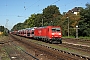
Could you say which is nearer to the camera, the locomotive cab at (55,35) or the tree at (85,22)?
the locomotive cab at (55,35)

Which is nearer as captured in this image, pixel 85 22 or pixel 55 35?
pixel 55 35

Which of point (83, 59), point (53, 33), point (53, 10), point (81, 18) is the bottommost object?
point (83, 59)

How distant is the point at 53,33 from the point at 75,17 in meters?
45.5

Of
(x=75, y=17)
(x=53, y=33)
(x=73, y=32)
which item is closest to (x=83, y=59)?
(x=53, y=33)

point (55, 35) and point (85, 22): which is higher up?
point (85, 22)

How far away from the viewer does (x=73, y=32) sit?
7644 cm

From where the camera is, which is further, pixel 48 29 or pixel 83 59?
pixel 48 29

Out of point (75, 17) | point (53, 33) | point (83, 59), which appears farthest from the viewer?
point (75, 17)

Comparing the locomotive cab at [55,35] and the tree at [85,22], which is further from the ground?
the tree at [85,22]

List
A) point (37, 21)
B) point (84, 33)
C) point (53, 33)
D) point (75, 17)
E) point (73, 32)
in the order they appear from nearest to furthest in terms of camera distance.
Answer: point (53, 33) → point (84, 33) → point (73, 32) → point (75, 17) → point (37, 21)

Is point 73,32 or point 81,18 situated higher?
point 81,18

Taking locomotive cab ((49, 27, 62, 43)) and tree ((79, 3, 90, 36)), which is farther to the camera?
tree ((79, 3, 90, 36))

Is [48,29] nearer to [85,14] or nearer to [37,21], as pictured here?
[85,14]

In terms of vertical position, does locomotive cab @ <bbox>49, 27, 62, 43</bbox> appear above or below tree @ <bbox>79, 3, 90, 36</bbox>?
below
